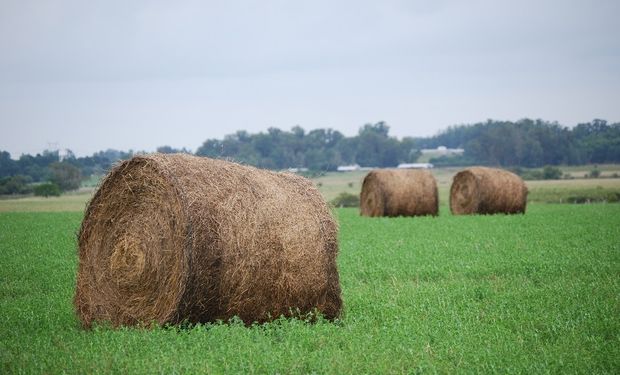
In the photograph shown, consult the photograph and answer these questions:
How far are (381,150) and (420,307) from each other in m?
121

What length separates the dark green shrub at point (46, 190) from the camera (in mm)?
72438

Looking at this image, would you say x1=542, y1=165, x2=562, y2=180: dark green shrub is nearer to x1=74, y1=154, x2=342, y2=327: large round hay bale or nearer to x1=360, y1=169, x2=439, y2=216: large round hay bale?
x1=360, y1=169, x2=439, y2=216: large round hay bale

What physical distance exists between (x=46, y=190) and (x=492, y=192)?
51418 mm

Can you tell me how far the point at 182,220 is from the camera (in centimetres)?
1002

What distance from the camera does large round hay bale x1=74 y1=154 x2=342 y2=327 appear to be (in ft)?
32.9

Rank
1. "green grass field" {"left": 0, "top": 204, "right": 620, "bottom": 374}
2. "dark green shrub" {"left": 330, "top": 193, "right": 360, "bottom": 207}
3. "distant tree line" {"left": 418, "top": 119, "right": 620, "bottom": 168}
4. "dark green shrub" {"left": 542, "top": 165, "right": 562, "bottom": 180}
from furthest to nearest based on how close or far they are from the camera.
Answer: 1. "distant tree line" {"left": 418, "top": 119, "right": 620, "bottom": 168}
2. "dark green shrub" {"left": 542, "top": 165, "right": 562, "bottom": 180}
3. "dark green shrub" {"left": 330, "top": 193, "right": 360, "bottom": 207}
4. "green grass field" {"left": 0, "top": 204, "right": 620, "bottom": 374}

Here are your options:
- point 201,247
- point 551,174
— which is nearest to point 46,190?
point 551,174

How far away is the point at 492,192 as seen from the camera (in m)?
33.5

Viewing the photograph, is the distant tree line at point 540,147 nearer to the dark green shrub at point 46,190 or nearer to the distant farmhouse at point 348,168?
the distant farmhouse at point 348,168

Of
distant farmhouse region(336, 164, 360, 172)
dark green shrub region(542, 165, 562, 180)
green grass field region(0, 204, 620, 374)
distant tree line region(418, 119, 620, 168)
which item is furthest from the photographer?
distant tree line region(418, 119, 620, 168)

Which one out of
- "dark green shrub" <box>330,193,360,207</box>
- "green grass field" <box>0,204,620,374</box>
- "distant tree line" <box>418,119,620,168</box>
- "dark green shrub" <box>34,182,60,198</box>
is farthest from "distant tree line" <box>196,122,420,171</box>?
"green grass field" <box>0,204,620,374</box>

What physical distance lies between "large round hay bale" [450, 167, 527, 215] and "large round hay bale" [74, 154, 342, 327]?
75.8 feet

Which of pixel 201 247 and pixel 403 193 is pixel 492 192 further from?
pixel 201 247

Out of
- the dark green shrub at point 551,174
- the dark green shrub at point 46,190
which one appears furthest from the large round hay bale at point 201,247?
the dark green shrub at point 551,174
